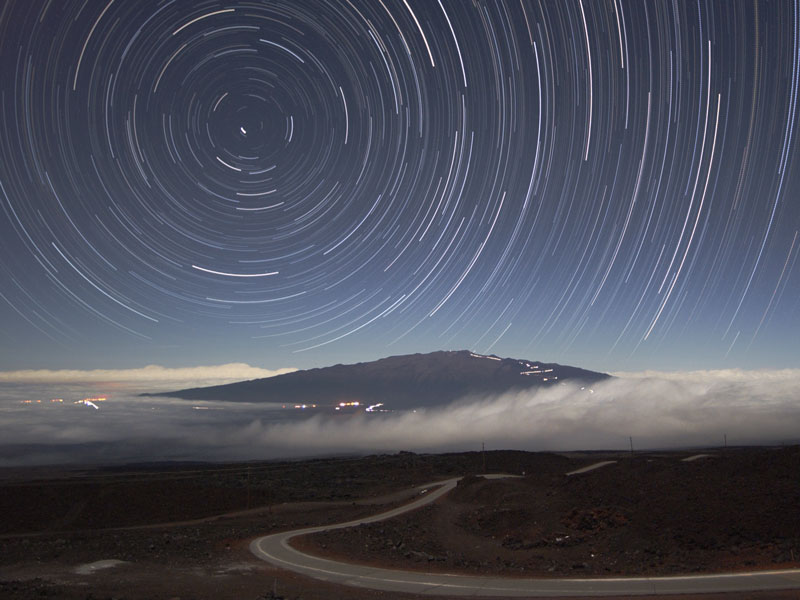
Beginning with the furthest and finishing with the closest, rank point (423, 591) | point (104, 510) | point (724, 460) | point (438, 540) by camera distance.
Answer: point (104, 510) → point (724, 460) → point (438, 540) → point (423, 591)

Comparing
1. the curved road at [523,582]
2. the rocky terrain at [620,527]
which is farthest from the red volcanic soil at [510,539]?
the curved road at [523,582]

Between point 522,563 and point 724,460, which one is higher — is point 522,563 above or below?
below

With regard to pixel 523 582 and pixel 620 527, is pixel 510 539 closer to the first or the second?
pixel 620 527

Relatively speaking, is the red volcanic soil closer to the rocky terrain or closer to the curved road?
the rocky terrain

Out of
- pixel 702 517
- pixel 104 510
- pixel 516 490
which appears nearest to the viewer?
pixel 702 517

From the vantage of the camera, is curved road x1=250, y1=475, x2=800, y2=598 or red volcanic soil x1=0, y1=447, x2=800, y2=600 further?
red volcanic soil x1=0, y1=447, x2=800, y2=600

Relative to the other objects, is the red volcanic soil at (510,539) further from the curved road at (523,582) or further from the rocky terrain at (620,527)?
the curved road at (523,582)

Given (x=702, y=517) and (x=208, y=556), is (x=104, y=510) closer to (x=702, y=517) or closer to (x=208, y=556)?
(x=208, y=556)

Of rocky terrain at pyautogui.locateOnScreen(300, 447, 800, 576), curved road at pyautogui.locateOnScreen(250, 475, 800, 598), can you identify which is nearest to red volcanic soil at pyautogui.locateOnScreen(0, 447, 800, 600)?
rocky terrain at pyautogui.locateOnScreen(300, 447, 800, 576)

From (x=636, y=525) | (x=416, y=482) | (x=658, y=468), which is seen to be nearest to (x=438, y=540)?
(x=636, y=525)
